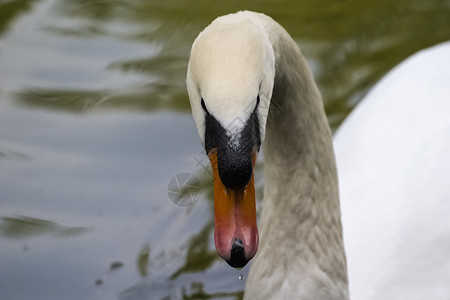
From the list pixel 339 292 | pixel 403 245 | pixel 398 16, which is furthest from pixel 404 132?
pixel 398 16

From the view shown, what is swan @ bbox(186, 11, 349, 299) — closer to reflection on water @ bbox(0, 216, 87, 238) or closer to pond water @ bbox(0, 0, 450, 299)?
pond water @ bbox(0, 0, 450, 299)

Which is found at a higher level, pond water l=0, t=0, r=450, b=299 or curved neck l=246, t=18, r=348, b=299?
curved neck l=246, t=18, r=348, b=299

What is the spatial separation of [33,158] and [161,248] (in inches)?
30.6

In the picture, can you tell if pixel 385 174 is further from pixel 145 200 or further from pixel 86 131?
pixel 86 131

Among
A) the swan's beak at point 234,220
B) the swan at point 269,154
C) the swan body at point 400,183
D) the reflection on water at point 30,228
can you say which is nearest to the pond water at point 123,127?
the reflection on water at point 30,228

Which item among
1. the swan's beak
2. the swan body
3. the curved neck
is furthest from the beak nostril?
the swan body

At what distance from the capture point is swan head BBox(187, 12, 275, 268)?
5.61 feet

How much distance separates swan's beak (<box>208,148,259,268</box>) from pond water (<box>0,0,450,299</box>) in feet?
3.80

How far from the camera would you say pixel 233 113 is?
1695 mm

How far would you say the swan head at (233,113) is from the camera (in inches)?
67.3

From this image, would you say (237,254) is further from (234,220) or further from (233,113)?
(233,113)

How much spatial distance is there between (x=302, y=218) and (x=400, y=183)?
0.62 meters

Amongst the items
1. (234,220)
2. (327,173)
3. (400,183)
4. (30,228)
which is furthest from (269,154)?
(30,228)

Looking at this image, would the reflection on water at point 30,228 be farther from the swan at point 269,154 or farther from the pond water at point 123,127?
the swan at point 269,154
